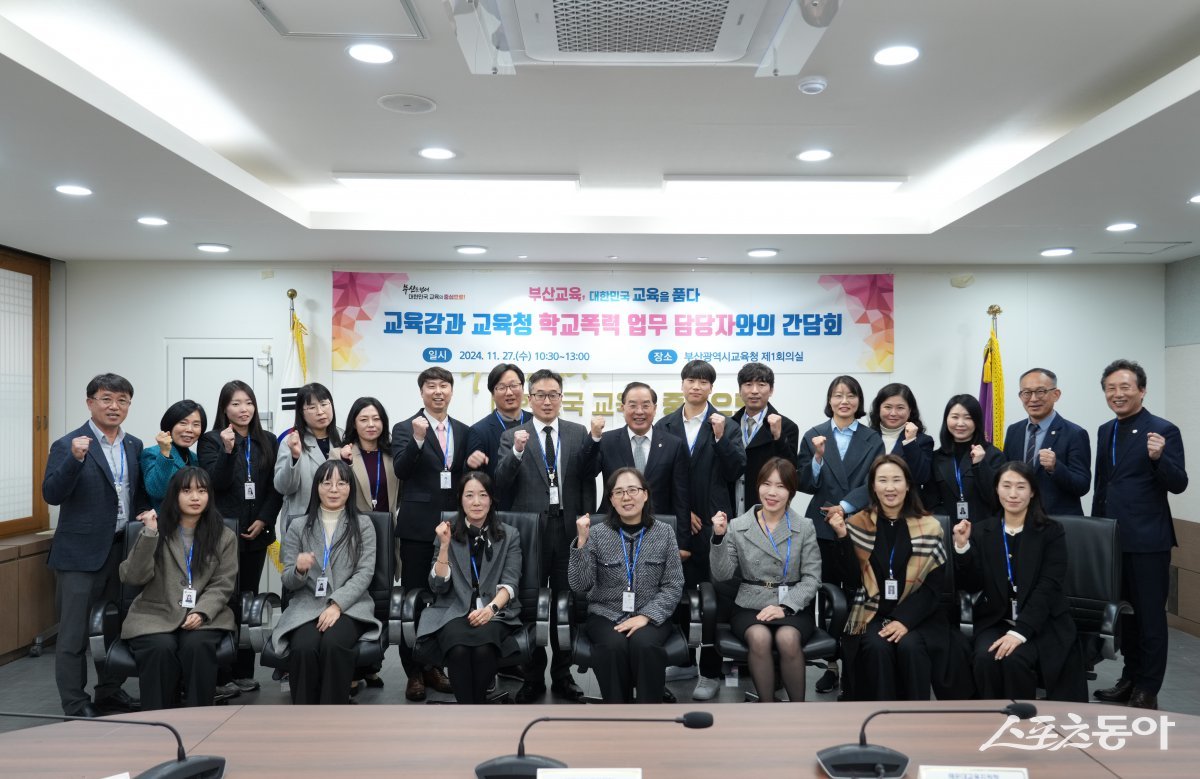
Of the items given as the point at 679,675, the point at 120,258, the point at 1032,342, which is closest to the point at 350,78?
the point at 679,675

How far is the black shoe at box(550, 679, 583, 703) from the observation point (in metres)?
4.36

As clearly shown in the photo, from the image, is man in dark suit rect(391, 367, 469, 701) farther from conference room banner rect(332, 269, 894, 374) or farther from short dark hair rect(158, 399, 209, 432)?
conference room banner rect(332, 269, 894, 374)

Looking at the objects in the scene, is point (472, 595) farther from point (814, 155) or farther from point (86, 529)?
point (814, 155)

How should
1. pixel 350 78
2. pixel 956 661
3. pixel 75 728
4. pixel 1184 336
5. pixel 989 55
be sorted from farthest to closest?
pixel 1184 336 < pixel 956 661 < pixel 350 78 < pixel 989 55 < pixel 75 728

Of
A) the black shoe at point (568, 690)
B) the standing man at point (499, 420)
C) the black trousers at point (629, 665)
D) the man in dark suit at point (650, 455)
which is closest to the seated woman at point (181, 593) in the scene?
the standing man at point (499, 420)

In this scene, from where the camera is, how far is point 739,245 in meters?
5.91

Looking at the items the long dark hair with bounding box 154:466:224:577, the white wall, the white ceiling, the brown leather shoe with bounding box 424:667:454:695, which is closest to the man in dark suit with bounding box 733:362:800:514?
the white ceiling

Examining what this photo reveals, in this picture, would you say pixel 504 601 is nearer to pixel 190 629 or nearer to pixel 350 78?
pixel 190 629

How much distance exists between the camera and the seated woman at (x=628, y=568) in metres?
3.90

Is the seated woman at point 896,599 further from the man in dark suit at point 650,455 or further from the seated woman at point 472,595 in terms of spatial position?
the seated woman at point 472,595

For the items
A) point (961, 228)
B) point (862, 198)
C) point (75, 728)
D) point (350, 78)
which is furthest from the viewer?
point (862, 198)

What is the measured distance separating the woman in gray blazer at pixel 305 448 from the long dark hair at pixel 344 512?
0.28 m

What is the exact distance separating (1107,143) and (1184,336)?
12.3ft

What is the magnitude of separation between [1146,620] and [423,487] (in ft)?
13.0
